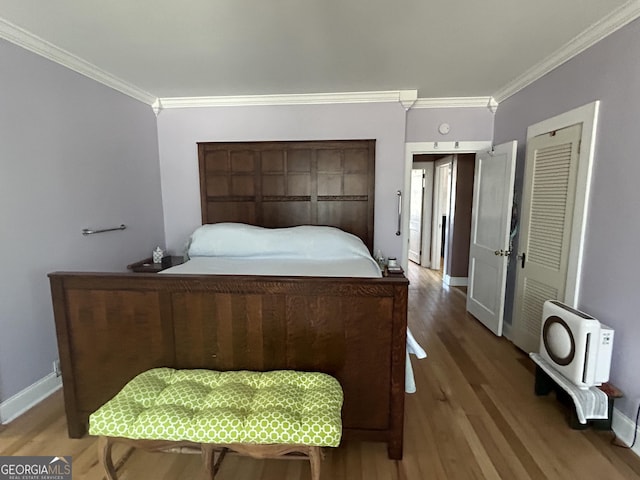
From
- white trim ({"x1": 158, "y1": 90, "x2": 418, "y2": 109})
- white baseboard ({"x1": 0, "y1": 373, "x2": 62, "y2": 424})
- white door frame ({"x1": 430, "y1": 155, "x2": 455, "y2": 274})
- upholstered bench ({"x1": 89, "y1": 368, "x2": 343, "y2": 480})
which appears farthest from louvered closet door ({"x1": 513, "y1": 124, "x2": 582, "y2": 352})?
white baseboard ({"x1": 0, "y1": 373, "x2": 62, "y2": 424})

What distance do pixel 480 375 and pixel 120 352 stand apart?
2444mm

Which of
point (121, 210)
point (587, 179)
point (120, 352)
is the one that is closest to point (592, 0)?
point (587, 179)

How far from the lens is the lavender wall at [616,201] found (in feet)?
5.61

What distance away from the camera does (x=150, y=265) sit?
3.01 metres

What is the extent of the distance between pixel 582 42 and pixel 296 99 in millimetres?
2252

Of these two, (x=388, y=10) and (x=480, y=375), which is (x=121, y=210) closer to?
(x=388, y=10)

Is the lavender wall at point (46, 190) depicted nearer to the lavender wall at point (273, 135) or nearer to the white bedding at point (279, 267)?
the lavender wall at point (273, 135)

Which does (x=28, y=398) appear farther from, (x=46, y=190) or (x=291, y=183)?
(x=291, y=183)

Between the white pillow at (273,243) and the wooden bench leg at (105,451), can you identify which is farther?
the white pillow at (273,243)

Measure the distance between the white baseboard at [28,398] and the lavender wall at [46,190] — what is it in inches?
1.6

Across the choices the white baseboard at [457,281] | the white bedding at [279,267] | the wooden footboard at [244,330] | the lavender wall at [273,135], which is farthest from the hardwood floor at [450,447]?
the white baseboard at [457,281]

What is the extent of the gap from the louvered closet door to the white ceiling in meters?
0.67

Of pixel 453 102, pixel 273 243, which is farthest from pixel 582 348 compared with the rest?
pixel 453 102

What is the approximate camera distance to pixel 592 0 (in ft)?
5.41
